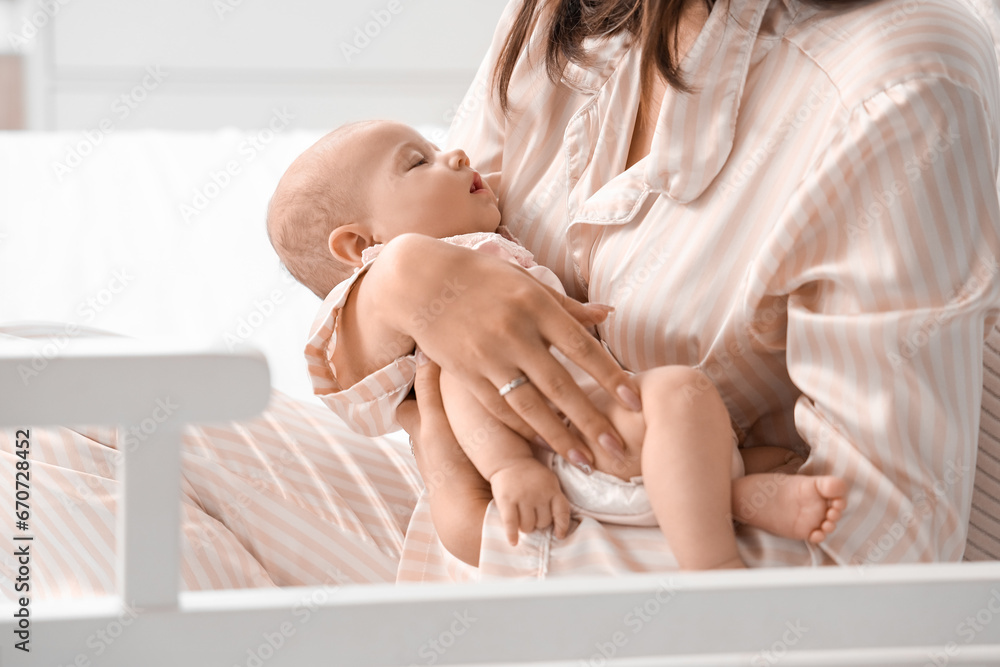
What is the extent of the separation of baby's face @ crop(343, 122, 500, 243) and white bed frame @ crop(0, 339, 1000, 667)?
579mm

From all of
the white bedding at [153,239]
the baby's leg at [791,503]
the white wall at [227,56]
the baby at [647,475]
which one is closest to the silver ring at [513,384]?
the baby at [647,475]

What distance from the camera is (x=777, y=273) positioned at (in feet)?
2.38

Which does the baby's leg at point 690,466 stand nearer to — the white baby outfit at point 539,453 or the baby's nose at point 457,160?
the white baby outfit at point 539,453

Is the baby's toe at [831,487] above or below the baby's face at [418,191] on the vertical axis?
below

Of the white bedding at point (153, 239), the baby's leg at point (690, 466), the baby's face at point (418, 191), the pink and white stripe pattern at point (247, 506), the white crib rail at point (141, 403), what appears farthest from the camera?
the white bedding at point (153, 239)

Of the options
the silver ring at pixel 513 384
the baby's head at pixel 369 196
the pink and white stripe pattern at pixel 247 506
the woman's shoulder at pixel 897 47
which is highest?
the woman's shoulder at pixel 897 47

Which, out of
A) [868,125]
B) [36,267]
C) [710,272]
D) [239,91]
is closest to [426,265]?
[710,272]

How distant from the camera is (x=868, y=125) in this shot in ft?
2.30

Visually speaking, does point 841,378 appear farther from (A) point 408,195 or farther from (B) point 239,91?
(B) point 239,91

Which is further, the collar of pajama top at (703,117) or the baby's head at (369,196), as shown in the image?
the baby's head at (369,196)

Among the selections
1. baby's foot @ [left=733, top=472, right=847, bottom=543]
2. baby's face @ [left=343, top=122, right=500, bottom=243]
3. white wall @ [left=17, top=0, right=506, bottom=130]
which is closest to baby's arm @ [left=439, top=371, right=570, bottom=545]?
baby's foot @ [left=733, top=472, right=847, bottom=543]

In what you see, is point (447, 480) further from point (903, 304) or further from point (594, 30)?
point (594, 30)

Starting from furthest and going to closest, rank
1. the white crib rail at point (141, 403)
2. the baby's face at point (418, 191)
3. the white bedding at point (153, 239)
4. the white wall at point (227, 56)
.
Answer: the white wall at point (227, 56)
the white bedding at point (153, 239)
the baby's face at point (418, 191)
the white crib rail at point (141, 403)

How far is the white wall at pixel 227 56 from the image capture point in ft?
9.95
